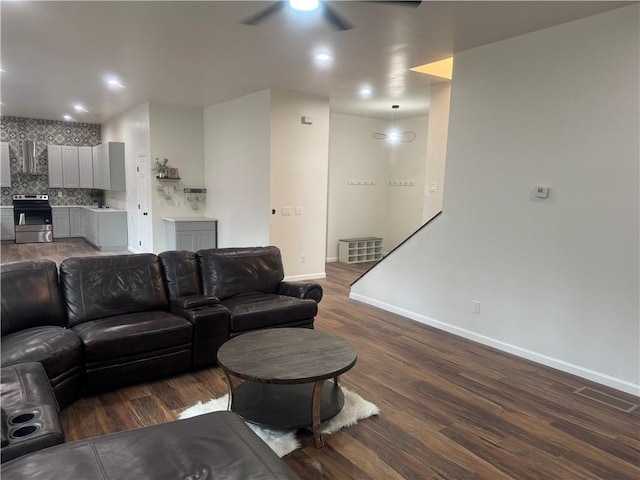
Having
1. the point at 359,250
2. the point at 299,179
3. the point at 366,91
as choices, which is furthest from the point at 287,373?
the point at 359,250

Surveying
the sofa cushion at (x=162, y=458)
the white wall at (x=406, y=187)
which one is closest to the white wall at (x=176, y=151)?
the white wall at (x=406, y=187)

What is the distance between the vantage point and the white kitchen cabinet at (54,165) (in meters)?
9.63

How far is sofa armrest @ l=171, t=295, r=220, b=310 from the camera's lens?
11.1 ft

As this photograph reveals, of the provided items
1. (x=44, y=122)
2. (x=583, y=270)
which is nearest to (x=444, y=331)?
(x=583, y=270)

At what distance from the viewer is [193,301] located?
341cm

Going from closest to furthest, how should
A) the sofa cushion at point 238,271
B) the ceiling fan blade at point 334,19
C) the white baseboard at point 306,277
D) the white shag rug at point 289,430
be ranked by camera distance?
the white shag rug at point 289,430
the ceiling fan blade at point 334,19
the sofa cushion at point 238,271
the white baseboard at point 306,277

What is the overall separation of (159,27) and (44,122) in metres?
8.10

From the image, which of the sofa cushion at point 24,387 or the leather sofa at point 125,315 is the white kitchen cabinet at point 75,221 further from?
the sofa cushion at point 24,387

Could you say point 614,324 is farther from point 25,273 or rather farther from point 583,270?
point 25,273

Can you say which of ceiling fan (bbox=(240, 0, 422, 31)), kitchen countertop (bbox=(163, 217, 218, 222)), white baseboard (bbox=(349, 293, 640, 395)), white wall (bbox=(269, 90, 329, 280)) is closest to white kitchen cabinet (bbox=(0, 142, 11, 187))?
kitchen countertop (bbox=(163, 217, 218, 222))

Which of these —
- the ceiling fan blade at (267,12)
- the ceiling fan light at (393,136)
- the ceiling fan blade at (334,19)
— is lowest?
the ceiling fan light at (393,136)

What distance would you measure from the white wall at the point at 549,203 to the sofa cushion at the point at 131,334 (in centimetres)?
275

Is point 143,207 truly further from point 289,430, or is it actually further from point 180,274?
point 289,430

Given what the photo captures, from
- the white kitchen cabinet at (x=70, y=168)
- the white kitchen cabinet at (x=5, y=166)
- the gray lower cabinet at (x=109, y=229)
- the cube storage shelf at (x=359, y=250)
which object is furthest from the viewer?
the white kitchen cabinet at (x=70, y=168)
